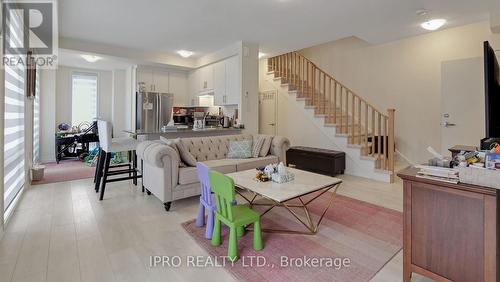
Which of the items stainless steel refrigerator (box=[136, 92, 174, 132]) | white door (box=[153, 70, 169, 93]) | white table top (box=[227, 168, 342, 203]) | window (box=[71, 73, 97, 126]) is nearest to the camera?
white table top (box=[227, 168, 342, 203])

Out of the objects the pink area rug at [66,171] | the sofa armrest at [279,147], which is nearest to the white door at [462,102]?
the sofa armrest at [279,147]

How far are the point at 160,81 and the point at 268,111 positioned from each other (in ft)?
9.55

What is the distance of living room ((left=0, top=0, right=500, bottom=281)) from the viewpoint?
1739mm

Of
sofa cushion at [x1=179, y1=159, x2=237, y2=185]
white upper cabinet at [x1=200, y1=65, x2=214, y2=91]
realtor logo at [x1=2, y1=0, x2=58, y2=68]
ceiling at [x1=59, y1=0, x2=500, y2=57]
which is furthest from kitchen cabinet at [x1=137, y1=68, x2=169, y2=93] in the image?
sofa cushion at [x1=179, y1=159, x2=237, y2=185]

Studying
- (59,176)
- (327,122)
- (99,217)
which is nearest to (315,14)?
(327,122)

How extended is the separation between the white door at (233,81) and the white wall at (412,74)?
281 centimetres

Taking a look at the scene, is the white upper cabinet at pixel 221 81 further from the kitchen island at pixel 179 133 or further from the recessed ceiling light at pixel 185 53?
the kitchen island at pixel 179 133

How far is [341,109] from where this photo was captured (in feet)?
17.8

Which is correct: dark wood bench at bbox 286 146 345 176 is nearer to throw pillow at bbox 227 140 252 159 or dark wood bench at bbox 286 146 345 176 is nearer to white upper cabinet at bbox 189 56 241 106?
throw pillow at bbox 227 140 252 159

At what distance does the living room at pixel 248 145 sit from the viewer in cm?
174

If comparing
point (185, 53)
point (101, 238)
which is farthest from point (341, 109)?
point (101, 238)

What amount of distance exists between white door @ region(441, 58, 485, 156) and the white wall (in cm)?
9

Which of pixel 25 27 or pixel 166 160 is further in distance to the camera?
pixel 25 27

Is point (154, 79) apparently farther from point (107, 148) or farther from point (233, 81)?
point (107, 148)
